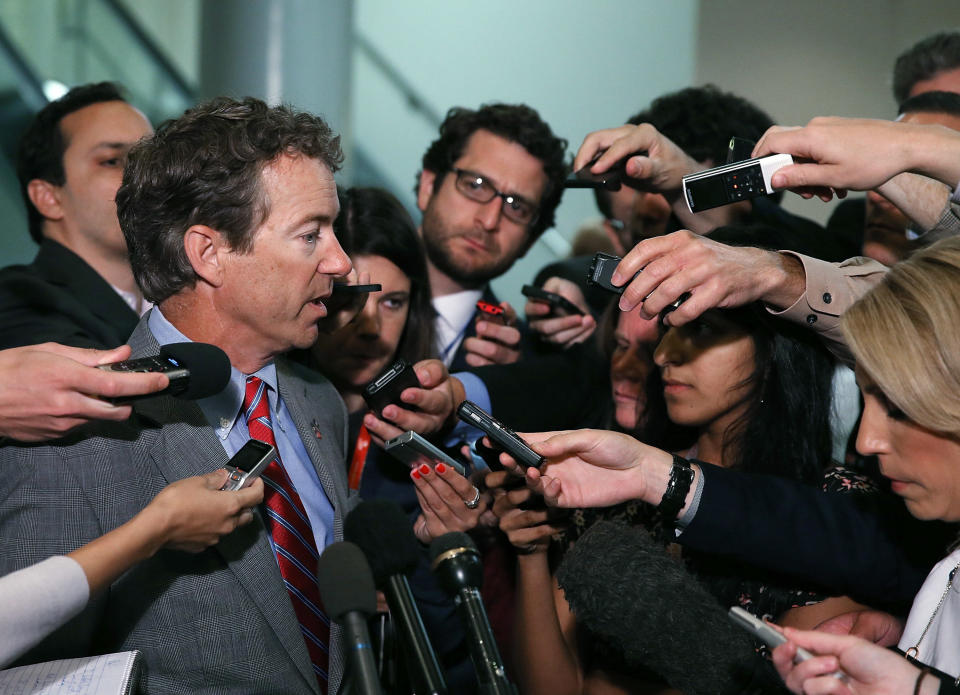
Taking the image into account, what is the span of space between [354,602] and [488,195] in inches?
87.4

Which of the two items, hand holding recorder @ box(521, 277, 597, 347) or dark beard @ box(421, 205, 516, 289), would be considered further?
dark beard @ box(421, 205, 516, 289)

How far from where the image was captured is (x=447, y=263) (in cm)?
310

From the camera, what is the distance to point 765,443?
7.02ft

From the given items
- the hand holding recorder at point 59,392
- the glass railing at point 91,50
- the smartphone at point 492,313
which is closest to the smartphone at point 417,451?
the hand holding recorder at point 59,392

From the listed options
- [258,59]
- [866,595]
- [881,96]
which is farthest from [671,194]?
[881,96]

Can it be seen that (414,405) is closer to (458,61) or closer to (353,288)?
(353,288)

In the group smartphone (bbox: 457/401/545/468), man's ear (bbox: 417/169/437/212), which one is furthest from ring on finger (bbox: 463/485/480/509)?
man's ear (bbox: 417/169/437/212)

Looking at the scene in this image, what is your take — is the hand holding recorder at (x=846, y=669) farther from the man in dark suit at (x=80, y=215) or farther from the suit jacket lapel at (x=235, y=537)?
the man in dark suit at (x=80, y=215)

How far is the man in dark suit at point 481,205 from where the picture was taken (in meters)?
3.10

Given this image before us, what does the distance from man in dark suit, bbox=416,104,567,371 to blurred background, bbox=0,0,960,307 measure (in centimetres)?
179

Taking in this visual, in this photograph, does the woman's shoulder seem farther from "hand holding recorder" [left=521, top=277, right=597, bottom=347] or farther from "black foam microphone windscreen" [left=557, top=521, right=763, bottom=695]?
"hand holding recorder" [left=521, top=277, right=597, bottom=347]

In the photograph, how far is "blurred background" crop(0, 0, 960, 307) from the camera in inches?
190

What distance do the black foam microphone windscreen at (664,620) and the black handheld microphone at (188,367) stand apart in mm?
A: 720

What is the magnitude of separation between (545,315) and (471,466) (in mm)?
720
